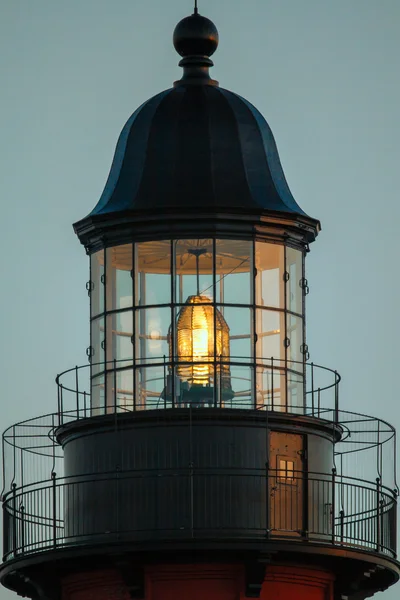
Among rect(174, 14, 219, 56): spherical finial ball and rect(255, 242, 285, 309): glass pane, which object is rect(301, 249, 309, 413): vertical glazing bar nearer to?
rect(255, 242, 285, 309): glass pane

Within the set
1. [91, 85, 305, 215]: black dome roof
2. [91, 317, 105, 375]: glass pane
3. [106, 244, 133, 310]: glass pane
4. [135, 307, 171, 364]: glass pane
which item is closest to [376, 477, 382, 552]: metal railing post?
[135, 307, 171, 364]: glass pane

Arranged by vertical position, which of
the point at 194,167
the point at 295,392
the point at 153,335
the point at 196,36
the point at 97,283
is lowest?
the point at 295,392

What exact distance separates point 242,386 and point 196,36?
208 inches

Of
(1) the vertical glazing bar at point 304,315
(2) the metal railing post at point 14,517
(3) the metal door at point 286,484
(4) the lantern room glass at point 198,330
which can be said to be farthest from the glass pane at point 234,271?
(2) the metal railing post at point 14,517

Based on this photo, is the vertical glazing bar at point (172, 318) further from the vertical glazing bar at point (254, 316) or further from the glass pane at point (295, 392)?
the glass pane at point (295, 392)

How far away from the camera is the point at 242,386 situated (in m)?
31.4

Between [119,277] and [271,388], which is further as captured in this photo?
[119,277]

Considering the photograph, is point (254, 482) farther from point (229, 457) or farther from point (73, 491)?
point (73, 491)

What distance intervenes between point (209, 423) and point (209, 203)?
3129 mm

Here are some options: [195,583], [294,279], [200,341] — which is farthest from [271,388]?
[195,583]

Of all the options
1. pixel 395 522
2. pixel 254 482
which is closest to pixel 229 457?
pixel 254 482

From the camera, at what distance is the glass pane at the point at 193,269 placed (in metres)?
31.6

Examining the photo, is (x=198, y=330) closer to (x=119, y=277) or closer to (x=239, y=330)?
(x=239, y=330)

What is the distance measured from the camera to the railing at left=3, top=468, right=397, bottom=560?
3072cm
